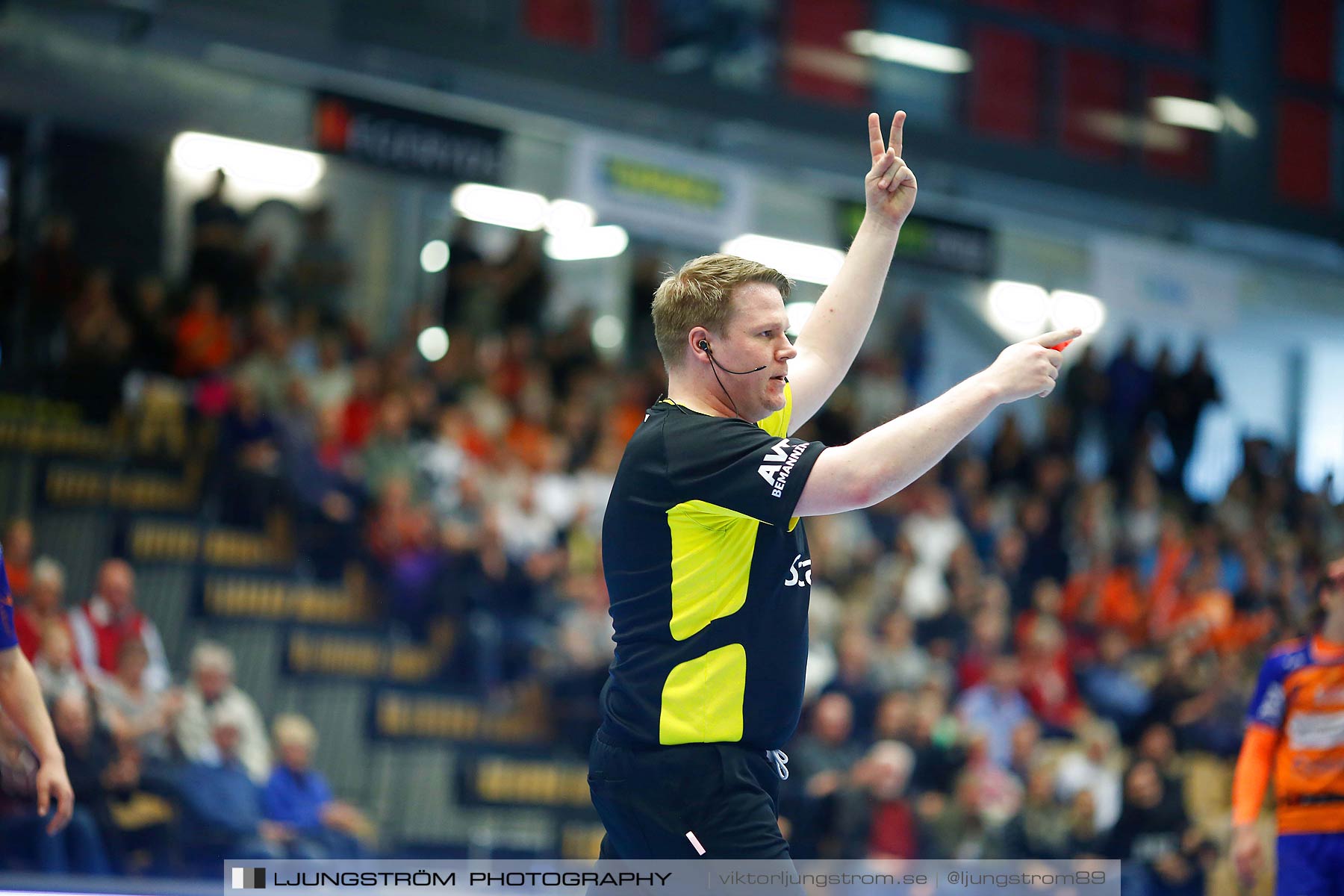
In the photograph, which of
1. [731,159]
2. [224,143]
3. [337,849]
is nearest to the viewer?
[337,849]

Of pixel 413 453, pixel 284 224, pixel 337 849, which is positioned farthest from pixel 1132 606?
pixel 284 224

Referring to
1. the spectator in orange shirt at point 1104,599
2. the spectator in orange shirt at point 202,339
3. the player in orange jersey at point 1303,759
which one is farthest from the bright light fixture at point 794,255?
the player in orange jersey at point 1303,759

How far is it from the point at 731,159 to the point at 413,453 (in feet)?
15.8

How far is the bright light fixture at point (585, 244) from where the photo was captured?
1958 cm

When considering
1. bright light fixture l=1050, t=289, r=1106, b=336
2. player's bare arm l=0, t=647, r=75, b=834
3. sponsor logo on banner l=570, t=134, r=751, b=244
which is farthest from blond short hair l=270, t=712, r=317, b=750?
bright light fixture l=1050, t=289, r=1106, b=336

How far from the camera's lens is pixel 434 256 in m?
18.8

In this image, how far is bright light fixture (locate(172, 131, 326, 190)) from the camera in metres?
17.3

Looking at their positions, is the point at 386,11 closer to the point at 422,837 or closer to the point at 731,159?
the point at 731,159

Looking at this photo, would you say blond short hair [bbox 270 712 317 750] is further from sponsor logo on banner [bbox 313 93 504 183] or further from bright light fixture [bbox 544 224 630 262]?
bright light fixture [bbox 544 224 630 262]

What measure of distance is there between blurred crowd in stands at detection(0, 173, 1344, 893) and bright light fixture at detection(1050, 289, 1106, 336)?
3979mm

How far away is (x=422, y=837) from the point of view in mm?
11445

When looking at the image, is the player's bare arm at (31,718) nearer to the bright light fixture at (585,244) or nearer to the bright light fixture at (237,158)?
the bright light fixture at (237,158)

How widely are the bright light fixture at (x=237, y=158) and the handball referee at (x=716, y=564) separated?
47.4 feet

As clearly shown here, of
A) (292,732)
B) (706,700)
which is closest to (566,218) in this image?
(292,732)
